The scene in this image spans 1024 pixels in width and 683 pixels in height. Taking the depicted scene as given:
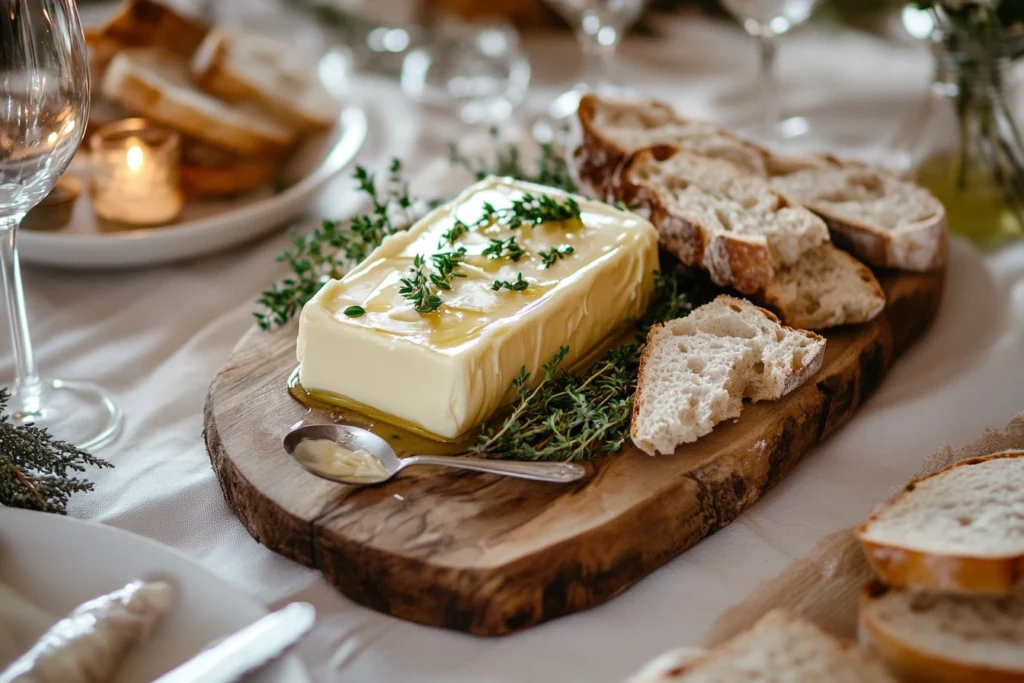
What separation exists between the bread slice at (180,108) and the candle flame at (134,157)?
12.5 inches

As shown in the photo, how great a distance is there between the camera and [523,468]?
1.84 m

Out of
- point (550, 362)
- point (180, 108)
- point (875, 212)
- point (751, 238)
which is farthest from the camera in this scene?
point (180, 108)

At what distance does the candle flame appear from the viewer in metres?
2.85

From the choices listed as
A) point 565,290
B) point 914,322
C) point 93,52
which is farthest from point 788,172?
point 93,52

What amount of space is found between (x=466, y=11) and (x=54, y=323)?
2.54 m

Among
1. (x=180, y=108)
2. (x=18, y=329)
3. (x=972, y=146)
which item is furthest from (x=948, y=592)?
(x=180, y=108)

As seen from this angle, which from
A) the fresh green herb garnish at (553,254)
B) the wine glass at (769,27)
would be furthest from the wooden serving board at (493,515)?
the wine glass at (769,27)

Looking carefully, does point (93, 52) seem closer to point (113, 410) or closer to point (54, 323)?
point (54, 323)

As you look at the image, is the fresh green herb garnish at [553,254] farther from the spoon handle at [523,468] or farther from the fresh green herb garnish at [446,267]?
the spoon handle at [523,468]

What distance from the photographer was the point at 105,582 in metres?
1.68

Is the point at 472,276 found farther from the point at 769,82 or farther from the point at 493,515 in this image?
the point at 769,82

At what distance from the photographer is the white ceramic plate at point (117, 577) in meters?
1.58

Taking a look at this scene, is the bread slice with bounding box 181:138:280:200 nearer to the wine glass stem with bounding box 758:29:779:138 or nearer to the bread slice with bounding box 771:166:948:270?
the bread slice with bounding box 771:166:948:270

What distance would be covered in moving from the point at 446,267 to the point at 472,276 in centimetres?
6
